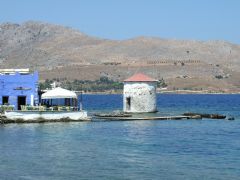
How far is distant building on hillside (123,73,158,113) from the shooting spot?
74.6 m

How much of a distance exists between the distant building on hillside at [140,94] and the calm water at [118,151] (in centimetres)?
1347

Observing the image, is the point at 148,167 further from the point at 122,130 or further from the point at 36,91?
the point at 36,91

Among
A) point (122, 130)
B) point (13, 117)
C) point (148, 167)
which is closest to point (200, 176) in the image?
point (148, 167)

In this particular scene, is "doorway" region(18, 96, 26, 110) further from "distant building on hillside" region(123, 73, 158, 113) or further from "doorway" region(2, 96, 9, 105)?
"distant building on hillside" region(123, 73, 158, 113)

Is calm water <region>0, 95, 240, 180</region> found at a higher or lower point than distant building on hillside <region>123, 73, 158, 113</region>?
lower

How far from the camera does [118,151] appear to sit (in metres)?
40.1

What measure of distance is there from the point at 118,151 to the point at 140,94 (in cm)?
3471

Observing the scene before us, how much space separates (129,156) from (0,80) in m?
27.4

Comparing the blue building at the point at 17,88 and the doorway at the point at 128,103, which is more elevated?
the blue building at the point at 17,88

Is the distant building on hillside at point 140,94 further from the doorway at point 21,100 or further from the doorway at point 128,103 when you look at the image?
the doorway at point 21,100

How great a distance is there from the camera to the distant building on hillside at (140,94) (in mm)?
74562

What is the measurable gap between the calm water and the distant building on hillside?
13469mm

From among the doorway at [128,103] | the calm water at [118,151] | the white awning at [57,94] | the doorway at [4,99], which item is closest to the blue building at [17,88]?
the doorway at [4,99]

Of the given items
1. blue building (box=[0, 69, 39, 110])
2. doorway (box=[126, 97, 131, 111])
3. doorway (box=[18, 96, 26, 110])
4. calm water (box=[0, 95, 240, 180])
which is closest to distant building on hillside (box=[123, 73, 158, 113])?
doorway (box=[126, 97, 131, 111])
